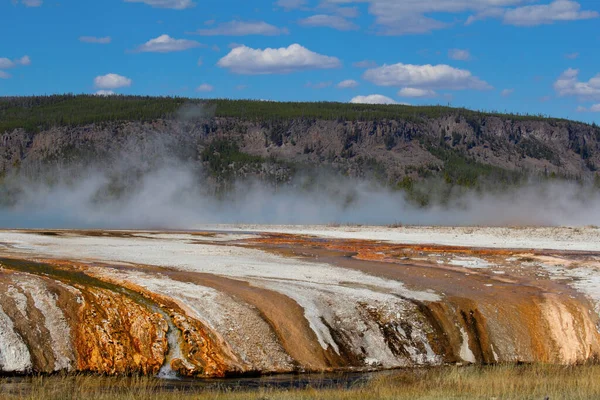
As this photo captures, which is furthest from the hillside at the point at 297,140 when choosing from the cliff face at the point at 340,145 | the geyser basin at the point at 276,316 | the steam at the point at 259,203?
the geyser basin at the point at 276,316

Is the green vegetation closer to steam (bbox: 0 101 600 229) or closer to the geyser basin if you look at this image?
steam (bbox: 0 101 600 229)

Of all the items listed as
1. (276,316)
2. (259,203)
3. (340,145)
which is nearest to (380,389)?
(276,316)

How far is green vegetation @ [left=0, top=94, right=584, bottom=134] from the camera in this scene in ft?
490

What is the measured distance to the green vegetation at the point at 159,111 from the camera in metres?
149

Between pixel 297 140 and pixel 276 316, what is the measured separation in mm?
131748

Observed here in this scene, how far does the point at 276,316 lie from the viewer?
70.6 feet

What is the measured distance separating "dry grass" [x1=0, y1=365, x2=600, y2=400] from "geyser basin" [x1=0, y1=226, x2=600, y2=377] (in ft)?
5.00

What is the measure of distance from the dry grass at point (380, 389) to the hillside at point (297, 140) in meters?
112

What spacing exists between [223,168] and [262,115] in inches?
972

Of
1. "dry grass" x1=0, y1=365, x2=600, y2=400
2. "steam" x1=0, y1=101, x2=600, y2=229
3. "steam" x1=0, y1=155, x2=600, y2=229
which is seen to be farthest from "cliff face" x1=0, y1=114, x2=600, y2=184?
"dry grass" x1=0, y1=365, x2=600, y2=400

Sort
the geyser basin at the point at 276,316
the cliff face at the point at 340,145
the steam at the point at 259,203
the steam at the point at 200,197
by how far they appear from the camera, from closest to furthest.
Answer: the geyser basin at the point at 276,316
the steam at the point at 259,203
the steam at the point at 200,197
the cliff face at the point at 340,145

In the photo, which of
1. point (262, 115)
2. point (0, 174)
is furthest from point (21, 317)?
point (262, 115)

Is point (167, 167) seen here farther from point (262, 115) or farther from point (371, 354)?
point (371, 354)

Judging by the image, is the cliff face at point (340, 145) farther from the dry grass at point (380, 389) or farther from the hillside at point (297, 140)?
the dry grass at point (380, 389)
